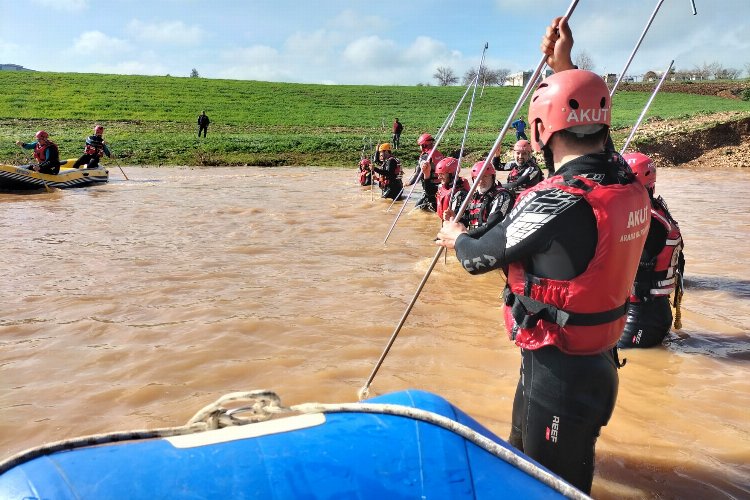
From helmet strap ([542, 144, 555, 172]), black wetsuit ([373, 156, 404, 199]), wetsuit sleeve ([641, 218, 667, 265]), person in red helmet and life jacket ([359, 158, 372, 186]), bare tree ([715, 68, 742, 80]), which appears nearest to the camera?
helmet strap ([542, 144, 555, 172])

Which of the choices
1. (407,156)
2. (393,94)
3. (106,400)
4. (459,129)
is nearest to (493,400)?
(106,400)

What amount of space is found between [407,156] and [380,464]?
2693cm

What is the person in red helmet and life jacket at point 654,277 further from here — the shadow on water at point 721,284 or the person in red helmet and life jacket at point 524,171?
the person in red helmet and life jacket at point 524,171

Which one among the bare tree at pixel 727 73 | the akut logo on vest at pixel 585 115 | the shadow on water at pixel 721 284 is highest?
the bare tree at pixel 727 73

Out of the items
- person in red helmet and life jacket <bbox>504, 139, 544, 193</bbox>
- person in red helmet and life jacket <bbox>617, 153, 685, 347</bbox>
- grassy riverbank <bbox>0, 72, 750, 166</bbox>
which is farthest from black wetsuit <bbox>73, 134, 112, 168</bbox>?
person in red helmet and life jacket <bbox>617, 153, 685, 347</bbox>

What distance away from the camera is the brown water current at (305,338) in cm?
407

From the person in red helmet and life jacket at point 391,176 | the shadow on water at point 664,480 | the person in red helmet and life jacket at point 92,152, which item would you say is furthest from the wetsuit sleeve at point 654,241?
the person in red helmet and life jacket at point 92,152

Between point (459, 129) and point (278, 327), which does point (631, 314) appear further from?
point (459, 129)

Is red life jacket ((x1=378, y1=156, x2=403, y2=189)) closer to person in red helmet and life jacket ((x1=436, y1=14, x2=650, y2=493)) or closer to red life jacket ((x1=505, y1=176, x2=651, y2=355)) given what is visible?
person in red helmet and life jacket ((x1=436, y1=14, x2=650, y2=493))

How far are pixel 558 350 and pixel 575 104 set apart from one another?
3.27ft

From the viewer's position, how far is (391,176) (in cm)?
1537

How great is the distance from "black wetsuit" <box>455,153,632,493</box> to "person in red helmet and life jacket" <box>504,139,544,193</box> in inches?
225

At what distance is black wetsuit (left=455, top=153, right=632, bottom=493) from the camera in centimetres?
220

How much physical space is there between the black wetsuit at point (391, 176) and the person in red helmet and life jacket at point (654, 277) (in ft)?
32.9
